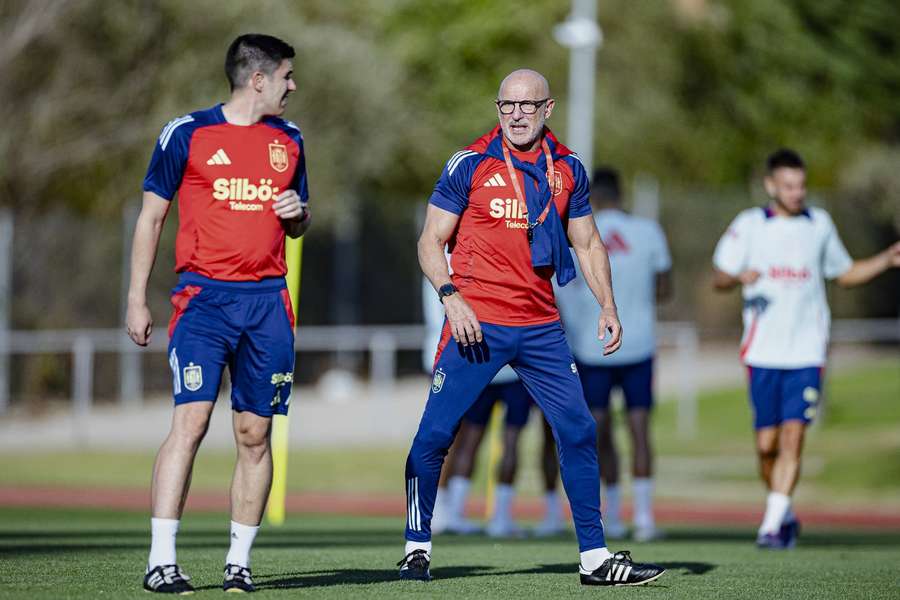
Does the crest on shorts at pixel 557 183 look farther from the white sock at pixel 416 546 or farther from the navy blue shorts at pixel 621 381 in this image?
the navy blue shorts at pixel 621 381

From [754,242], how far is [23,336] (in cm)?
1479

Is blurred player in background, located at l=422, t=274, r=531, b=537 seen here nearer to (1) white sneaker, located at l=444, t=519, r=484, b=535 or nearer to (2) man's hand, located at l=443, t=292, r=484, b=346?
(1) white sneaker, located at l=444, t=519, r=484, b=535

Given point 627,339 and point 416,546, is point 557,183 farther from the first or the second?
point 627,339

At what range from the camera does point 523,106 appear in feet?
25.5

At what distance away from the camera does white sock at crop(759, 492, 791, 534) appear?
36.7 feet

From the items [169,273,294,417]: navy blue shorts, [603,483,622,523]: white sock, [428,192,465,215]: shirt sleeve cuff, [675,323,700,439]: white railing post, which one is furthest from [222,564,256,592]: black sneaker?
[675,323,700,439]: white railing post

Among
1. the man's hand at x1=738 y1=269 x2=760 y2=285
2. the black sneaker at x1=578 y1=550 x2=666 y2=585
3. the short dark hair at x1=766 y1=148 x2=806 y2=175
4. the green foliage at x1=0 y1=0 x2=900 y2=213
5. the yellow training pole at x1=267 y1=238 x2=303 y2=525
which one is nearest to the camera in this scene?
the black sneaker at x1=578 y1=550 x2=666 y2=585

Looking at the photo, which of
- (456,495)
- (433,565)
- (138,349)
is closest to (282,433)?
(456,495)

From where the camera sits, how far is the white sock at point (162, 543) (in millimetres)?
6957

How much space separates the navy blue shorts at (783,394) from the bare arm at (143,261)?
18.1ft

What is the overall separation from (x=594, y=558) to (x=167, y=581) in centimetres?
209

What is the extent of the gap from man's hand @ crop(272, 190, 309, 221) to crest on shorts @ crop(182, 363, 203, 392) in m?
0.78

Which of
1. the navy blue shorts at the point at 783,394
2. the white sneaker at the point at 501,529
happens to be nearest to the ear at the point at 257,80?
the navy blue shorts at the point at 783,394

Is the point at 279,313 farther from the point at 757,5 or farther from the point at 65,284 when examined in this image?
the point at 757,5
